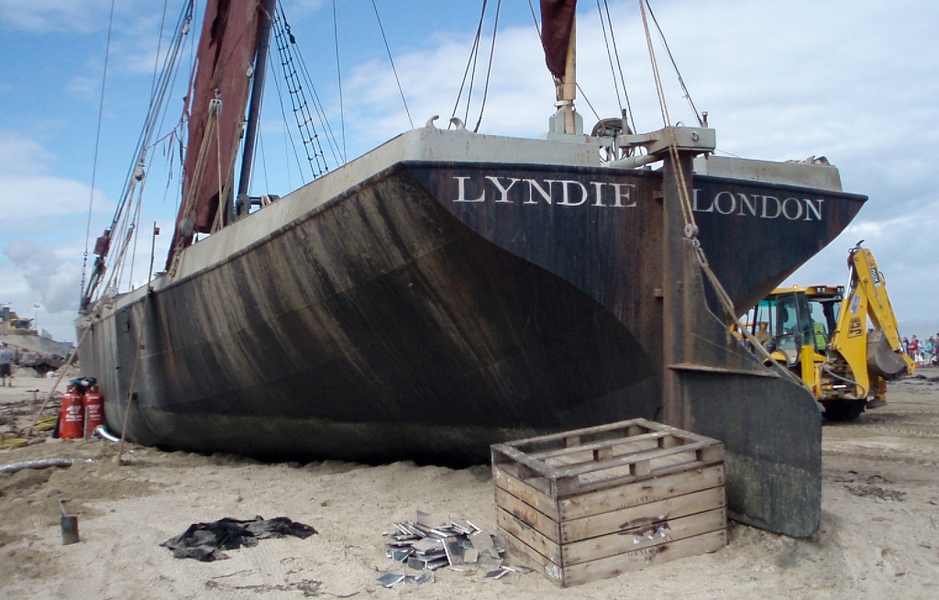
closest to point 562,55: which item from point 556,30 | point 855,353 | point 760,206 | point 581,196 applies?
point 556,30

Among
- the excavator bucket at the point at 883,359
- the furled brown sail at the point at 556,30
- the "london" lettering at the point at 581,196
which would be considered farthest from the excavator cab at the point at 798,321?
the furled brown sail at the point at 556,30

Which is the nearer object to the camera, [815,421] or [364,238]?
[815,421]

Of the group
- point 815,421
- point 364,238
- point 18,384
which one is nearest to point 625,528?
point 815,421

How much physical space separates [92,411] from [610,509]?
8.87 metres

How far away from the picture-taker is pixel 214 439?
7824mm

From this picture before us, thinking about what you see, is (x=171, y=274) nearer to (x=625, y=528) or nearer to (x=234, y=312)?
(x=234, y=312)

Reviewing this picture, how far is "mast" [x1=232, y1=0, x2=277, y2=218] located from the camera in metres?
9.11

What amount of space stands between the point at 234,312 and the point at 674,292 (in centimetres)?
378

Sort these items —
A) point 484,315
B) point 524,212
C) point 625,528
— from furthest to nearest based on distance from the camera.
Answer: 1. point 484,315
2. point 524,212
3. point 625,528

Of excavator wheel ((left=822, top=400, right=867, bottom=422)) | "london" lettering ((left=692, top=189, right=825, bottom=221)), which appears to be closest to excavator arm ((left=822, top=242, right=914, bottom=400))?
excavator wheel ((left=822, top=400, right=867, bottom=422))

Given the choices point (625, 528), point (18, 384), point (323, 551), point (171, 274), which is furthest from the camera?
point (18, 384)

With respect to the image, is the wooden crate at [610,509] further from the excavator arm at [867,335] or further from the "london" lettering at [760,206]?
the excavator arm at [867,335]

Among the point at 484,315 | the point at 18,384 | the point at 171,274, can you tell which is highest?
the point at 171,274

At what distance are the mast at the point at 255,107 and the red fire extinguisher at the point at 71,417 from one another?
3.53 metres
